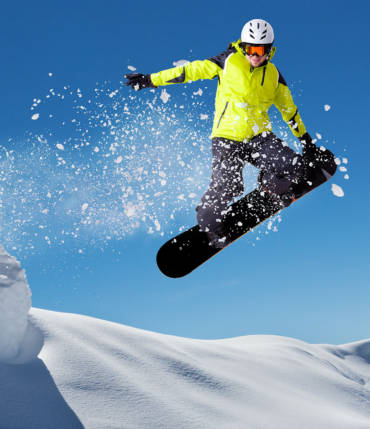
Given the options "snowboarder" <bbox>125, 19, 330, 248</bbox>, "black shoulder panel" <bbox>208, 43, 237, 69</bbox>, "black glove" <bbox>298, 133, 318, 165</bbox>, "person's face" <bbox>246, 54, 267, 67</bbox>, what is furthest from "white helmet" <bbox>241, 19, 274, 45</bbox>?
"black glove" <bbox>298, 133, 318, 165</bbox>

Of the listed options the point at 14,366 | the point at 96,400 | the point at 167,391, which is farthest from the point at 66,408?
the point at 167,391

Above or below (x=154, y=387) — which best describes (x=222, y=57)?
above

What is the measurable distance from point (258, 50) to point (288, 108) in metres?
1.02

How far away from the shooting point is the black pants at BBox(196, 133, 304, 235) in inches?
220

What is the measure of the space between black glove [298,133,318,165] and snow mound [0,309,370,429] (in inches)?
319

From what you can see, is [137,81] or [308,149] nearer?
[137,81]

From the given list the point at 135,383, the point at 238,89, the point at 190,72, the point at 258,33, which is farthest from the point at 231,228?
the point at 135,383

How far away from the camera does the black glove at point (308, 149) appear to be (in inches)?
237

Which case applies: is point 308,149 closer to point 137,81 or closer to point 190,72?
point 190,72

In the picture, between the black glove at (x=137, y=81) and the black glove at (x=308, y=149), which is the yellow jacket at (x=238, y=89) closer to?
the black glove at (x=137, y=81)

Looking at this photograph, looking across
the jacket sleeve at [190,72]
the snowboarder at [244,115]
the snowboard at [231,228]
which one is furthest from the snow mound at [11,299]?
the jacket sleeve at [190,72]

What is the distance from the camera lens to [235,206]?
632cm

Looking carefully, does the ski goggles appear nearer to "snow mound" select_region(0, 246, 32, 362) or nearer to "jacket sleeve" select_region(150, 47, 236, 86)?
"jacket sleeve" select_region(150, 47, 236, 86)

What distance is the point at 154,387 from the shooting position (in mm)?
15406
